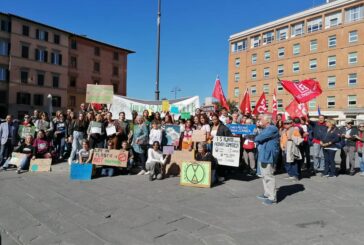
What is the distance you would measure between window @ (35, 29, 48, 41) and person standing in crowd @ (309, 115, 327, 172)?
177 feet

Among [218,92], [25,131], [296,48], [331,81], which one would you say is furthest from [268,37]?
[25,131]

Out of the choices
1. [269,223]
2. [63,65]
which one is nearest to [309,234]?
[269,223]

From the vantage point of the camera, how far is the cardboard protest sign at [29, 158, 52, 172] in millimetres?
9922

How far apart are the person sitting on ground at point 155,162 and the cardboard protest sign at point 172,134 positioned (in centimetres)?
94

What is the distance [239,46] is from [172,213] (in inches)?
2268

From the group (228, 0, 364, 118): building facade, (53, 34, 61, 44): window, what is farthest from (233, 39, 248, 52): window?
(53, 34, 61, 44): window

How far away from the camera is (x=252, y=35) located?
57.4 m

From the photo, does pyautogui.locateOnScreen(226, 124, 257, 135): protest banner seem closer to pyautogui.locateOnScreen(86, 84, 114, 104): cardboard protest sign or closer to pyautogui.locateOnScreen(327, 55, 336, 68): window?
pyautogui.locateOnScreen(86, 84, 114, 104): cardboard protest sign

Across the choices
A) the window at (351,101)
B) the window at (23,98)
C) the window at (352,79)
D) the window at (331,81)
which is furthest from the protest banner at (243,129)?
the window at (23,98)

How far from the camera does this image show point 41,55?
179ft

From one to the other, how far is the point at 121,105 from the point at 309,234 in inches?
411

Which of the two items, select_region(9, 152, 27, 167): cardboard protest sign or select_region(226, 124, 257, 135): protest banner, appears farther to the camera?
select_region(9, 152, 27, 167): cardboard protest sign

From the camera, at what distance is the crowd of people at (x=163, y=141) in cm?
909

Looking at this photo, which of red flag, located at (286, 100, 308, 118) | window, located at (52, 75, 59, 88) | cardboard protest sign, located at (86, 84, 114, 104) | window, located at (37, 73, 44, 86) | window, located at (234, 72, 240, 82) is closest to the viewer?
red flag, located at (286, 100, 308, 118)
